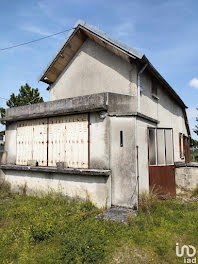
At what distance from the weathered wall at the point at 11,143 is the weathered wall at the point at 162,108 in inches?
245

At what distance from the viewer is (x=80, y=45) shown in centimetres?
855

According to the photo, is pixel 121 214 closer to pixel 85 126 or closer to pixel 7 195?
pixel 85 126

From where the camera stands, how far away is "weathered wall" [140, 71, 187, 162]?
303 inches

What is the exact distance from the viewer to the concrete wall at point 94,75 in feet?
23.4

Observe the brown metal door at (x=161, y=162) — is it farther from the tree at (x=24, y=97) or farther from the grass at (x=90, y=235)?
the tree at (x=24, y=97)

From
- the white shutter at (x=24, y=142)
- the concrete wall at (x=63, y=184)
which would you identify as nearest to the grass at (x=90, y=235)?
the concrete wall at (x=63, y=184)

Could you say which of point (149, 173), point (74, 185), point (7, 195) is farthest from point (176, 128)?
point (7, 195)

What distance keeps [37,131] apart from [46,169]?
6.17 ft

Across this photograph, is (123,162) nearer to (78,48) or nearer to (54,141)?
(54,141)

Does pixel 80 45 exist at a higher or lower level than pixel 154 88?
higher

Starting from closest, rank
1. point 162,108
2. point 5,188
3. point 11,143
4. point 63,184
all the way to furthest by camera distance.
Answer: point 63,184
point 5,188
point 11,143
point 162,108

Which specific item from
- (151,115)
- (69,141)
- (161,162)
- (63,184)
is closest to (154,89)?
(151,115)

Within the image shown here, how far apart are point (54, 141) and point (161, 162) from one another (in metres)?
4.37

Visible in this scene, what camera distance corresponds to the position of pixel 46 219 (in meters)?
4.79
